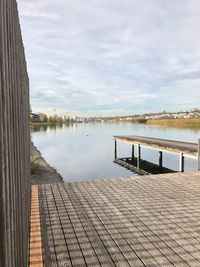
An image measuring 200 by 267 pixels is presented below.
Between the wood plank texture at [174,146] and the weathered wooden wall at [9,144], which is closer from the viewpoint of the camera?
the weathered wooden wall at [9,144]

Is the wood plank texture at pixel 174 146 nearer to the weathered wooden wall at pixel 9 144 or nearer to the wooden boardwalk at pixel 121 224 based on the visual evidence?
the wooden boardwalk at pixel 121 224

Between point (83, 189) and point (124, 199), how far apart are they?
1.62 m

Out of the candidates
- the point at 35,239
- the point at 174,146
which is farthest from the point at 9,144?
the point at 174,146

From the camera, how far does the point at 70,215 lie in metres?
6.32

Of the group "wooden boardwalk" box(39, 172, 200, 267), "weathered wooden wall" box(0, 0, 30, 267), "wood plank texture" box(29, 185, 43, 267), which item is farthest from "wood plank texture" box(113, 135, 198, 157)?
"weathered wooden wall" box(0, 0, 30, 267)

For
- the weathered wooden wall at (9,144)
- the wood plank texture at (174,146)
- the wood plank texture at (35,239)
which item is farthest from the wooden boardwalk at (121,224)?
the wood plank texture at (174,146)

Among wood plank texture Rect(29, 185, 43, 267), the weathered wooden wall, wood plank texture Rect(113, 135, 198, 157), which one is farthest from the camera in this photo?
wood plank texture Rect(113, 135, 198, 157)

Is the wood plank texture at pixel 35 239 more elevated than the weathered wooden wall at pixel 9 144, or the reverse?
the weathered wooden wall at pixel 9 144

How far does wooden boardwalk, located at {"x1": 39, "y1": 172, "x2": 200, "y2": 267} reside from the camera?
4379 mm

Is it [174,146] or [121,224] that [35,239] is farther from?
[174,146]

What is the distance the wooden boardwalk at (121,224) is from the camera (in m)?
4.38

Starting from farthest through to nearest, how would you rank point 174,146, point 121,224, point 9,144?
point 174,146 → point 121,224 → point 9,144

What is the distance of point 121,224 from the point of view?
18.9ft

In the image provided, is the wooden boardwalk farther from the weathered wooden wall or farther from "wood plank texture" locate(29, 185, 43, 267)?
the weathered wooden wall
